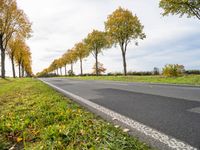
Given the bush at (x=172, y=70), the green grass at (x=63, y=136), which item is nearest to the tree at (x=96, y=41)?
the bush at (x=172, y=70)

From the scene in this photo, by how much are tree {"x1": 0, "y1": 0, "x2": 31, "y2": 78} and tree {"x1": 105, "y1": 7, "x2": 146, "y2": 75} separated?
11.9m

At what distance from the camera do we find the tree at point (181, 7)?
21.4 m

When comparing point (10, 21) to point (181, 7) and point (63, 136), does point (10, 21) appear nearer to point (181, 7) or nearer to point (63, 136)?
point (181, 7)

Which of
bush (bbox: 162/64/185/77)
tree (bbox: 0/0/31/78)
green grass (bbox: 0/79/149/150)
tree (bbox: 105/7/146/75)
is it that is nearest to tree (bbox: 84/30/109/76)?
tree (bbox: 105/7/146/75)

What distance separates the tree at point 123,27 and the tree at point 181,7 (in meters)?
14.0

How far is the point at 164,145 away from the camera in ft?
A: 11.4

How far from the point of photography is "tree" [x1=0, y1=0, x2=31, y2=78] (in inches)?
1217

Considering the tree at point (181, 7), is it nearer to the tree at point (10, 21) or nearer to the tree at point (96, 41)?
the tree at point (10, 21)

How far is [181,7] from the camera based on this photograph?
2189 cm

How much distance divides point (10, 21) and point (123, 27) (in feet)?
49.3

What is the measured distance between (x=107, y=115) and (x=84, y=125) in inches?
55.3

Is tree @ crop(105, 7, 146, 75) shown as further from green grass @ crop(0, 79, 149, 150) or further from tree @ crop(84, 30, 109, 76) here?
green grass @ crop(0, 79, 149, 150)

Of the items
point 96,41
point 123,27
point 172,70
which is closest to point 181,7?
point 172,70

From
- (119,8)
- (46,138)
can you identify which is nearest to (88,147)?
(46,138)
